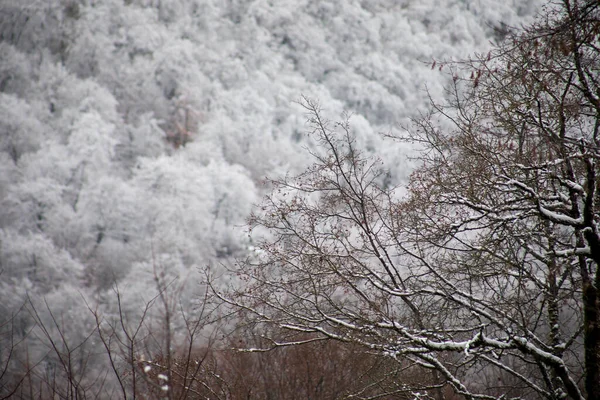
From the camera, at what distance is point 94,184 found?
34031mm

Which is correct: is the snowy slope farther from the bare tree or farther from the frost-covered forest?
the bare tree

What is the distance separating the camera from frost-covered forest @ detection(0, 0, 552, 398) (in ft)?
83.9

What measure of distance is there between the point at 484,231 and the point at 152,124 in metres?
45.4

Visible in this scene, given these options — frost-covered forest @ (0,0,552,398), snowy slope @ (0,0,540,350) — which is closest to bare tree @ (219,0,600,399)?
frost-covered forest @ (0,0,552,398)

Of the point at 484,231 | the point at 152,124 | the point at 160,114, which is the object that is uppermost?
the point at 160,114

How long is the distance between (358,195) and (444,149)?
1343mm

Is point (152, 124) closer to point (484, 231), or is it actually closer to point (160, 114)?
point (160, 114)

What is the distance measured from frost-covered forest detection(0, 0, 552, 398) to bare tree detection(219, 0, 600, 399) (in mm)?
793

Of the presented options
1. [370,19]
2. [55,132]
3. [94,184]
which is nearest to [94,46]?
[55,132]

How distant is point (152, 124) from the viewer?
45.9 m

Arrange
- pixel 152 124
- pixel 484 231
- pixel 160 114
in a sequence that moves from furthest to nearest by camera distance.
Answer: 1. pixel 160 114
2. pixel 152 124
3. pixel 484 231

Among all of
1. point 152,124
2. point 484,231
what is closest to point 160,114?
point 152,124

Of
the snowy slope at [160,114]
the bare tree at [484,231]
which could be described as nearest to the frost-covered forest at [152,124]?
the snowy slope at [160,114]

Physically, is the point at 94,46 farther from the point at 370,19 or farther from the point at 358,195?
the point at 358,195
